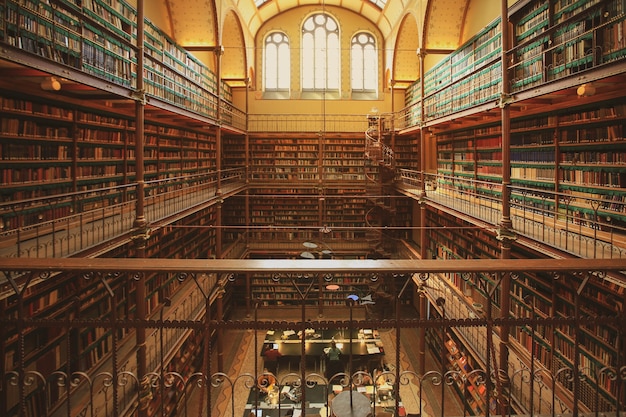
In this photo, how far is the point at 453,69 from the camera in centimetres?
974

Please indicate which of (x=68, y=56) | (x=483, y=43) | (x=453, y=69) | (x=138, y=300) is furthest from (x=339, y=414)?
(x=453, y=69)

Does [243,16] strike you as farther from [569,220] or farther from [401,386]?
[401,386]

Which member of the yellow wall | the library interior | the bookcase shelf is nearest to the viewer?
the library interior

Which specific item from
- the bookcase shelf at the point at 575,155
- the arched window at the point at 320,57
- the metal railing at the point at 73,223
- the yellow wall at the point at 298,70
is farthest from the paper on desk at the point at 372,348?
the arched window at the point at 320,57

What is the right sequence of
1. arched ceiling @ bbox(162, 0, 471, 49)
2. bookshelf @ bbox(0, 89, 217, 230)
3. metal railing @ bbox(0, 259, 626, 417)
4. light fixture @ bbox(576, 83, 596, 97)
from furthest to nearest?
arched ceiling @ bbox(162, 0, 471, 49), bookshelf @ bbox(0, 89, 217, 230), light fixture @ bbox(576, 83, 596, 97), metal railing @ bbox(0, 259, 626, 417)

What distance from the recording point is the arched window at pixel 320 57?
1354 cm

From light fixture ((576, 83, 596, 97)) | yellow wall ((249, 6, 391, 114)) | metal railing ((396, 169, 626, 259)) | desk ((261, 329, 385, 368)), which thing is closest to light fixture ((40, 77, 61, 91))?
metal railing ((396, 169, 626, 259))

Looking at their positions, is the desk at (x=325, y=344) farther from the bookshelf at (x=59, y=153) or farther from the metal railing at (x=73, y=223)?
the bookshelf at (x=59, y=153)

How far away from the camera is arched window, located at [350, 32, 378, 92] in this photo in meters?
13.6

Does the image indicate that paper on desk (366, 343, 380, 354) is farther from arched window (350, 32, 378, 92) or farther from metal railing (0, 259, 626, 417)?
arched window (350, 32, 378, 92)

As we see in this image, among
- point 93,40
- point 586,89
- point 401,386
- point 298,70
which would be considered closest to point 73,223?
point 93,40

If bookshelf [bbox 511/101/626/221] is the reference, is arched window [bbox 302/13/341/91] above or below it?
above

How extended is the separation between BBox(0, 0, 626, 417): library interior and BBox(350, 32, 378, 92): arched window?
0.07 meters

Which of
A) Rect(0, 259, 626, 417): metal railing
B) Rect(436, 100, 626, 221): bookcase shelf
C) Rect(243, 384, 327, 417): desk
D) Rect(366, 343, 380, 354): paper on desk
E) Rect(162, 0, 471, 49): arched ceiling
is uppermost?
Rect(162, 0, 471, 49): arched ceiling
